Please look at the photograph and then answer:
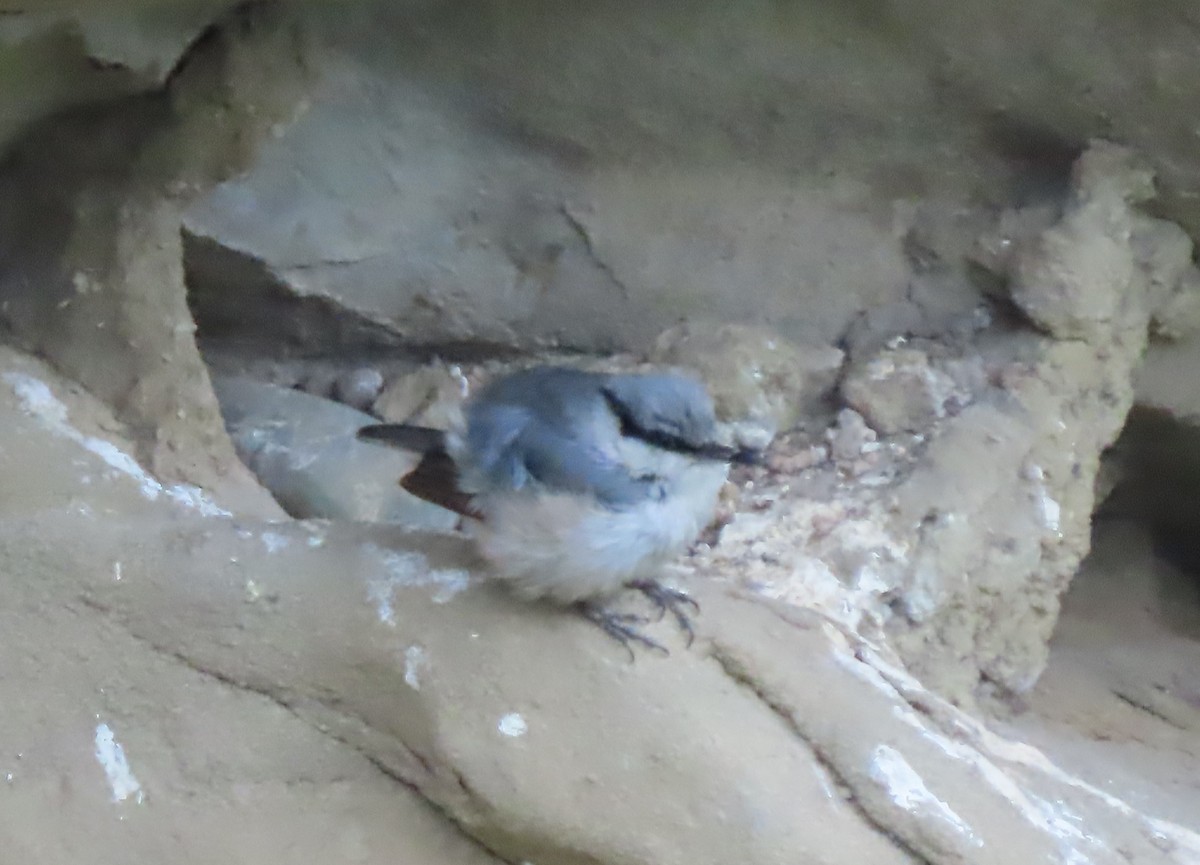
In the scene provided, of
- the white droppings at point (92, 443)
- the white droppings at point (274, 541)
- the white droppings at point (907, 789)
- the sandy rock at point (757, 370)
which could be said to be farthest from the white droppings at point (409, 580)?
the sandy rock at point (757, 370)

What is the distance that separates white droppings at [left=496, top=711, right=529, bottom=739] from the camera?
1575 millimetres

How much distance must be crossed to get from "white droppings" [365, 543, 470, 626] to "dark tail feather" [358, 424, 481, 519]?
0.08 meters

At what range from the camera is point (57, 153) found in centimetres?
206

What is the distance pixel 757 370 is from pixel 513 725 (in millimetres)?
1122

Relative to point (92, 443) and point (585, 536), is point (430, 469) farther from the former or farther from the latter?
point (92, 443)

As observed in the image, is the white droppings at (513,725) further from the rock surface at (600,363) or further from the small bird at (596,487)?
the small bird at (596,487)

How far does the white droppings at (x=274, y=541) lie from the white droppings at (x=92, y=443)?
144 millimetres

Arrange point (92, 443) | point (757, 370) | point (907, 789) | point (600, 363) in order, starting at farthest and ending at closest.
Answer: point (600, 363) < point (757, 370) < point (92, 443) < point (907, 789)

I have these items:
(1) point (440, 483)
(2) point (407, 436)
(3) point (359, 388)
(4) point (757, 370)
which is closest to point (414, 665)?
(1) point (440, 483)

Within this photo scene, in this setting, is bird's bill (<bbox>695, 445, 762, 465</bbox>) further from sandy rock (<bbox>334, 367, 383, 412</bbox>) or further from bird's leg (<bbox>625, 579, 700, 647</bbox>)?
sandy rock (<bbox>334, 367, 383, 412</bbox>)

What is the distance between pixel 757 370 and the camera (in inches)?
98.6

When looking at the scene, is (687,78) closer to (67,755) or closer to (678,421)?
(678,421)

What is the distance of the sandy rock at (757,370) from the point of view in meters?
2.48

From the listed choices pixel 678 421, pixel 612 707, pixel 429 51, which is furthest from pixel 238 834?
pixel 429 51
